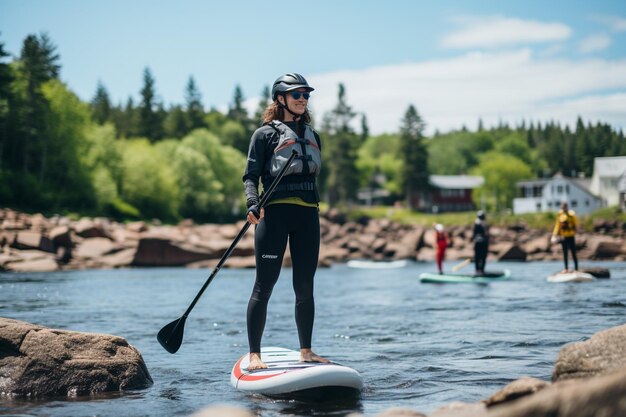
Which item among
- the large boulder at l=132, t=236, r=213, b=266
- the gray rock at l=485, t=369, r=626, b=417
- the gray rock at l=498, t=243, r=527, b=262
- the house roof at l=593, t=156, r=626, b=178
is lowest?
the gray rock at l=498, t=243, r=527, b=262

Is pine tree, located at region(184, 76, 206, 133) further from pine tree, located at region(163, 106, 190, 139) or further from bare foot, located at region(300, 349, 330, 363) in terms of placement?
bare foot, located at region(300, 349, 330, 363)

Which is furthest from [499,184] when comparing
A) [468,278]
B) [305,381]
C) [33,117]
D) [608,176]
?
[305,381]

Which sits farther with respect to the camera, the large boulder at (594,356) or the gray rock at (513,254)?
the gray rock at (513,254)

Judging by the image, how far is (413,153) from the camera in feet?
341

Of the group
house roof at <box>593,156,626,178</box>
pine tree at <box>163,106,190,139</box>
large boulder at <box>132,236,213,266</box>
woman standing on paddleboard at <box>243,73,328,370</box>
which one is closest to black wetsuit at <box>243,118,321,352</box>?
woman standing on paddleboard at <box>243,73,328,370</box>

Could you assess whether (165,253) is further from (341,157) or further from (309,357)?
(341,157)

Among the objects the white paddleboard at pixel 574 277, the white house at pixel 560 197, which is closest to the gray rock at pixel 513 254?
the white paddleboard at pixel 574 277

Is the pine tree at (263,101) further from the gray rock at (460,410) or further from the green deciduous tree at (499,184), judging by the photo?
the gray rock at (460,410)

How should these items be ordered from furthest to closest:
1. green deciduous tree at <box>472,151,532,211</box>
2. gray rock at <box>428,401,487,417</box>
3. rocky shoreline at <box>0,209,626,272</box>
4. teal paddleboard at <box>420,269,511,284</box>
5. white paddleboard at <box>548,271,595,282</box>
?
green deciduous tree at <box>472,151,532,211</box>
rocky shoreline at <box>0,209,626,272</box>
teal paddleboard at <box>420,269,511,284</box>
white paddleboard at <box>548,271,595,282</box>
gray rock at <box>428,401,487,417</box>

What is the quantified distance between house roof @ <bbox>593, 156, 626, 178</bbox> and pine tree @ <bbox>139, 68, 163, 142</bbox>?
2325 inches

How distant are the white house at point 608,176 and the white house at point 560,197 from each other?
123 centimetres

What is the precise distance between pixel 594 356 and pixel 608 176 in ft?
307

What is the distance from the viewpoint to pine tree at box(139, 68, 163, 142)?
10794 cm

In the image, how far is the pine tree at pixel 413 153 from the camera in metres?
103
